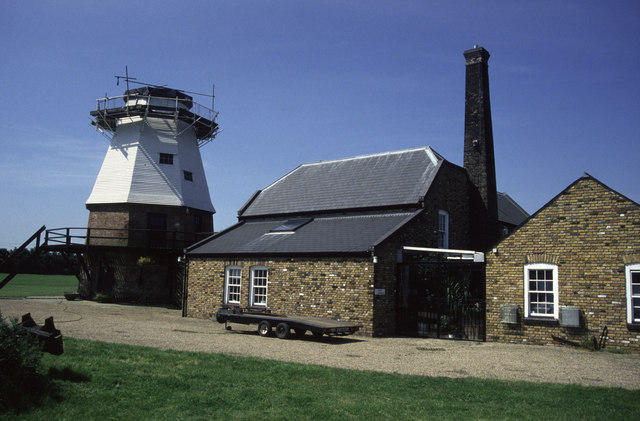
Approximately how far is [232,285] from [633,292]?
14782mm

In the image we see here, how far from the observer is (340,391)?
8.77 metres

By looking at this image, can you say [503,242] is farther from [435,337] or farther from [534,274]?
[435,337]

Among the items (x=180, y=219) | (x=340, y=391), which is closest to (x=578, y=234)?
(x=340, y=391)

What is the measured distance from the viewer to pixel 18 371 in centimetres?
728

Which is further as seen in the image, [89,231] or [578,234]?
[89,231]

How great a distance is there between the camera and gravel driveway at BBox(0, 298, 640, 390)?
10992 mm

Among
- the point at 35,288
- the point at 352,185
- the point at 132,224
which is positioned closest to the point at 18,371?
the point at 352,185

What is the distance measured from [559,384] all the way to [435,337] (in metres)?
8.28

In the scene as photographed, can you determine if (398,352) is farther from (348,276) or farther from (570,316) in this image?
(570,316)

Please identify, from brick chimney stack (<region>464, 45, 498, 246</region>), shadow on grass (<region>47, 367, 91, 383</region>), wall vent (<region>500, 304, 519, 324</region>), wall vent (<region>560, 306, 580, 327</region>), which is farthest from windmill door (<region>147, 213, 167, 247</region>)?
shadow on grass (<region>47, 367, 91, 383</region>)

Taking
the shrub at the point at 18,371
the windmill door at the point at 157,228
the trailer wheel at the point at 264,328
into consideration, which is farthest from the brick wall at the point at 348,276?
the shrub at the point at 18,371

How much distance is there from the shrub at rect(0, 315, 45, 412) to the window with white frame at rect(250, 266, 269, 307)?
44.8 feet

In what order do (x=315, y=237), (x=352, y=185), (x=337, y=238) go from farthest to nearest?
(x=352, y=185) → (x=315, y=237) → (x=337, y=238)

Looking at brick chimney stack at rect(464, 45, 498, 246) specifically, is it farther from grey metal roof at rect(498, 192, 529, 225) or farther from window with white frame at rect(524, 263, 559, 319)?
window with white frame at rect(524, 263, 559, 319)
